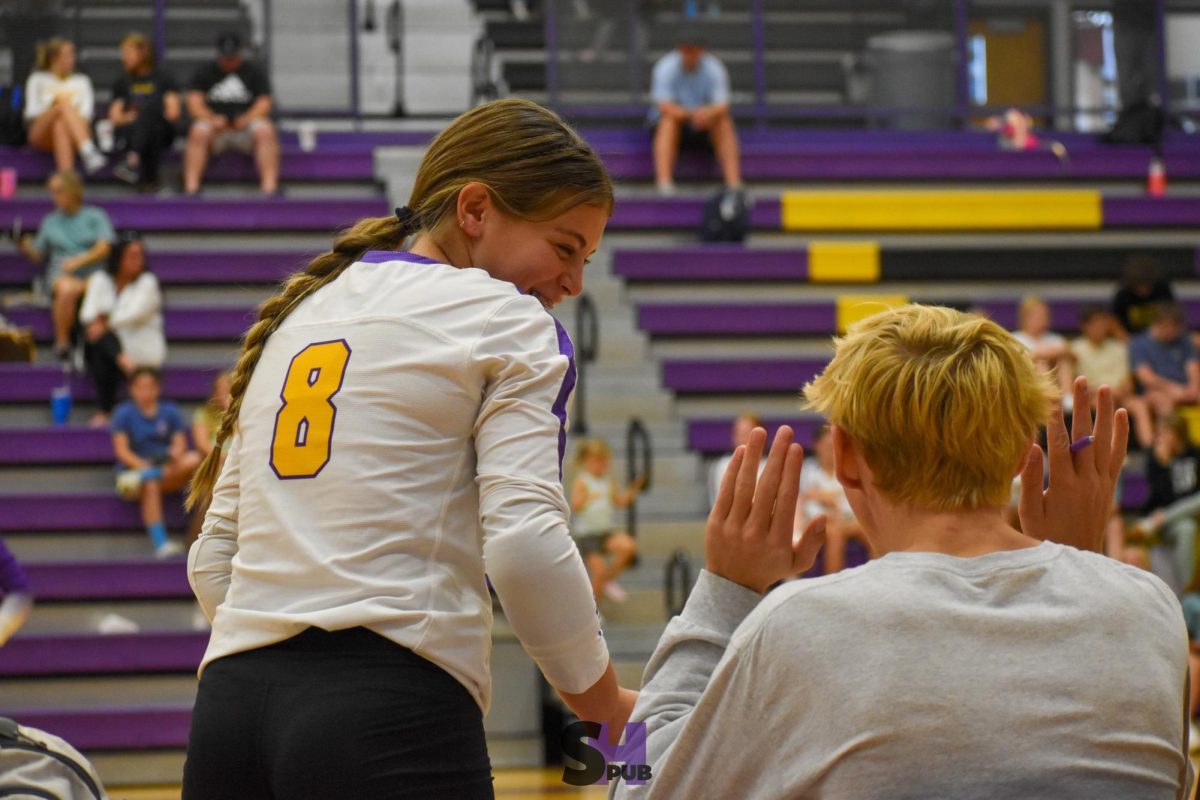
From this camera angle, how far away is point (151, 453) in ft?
29.6

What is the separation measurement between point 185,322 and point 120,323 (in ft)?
2.20

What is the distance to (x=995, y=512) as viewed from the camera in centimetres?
171

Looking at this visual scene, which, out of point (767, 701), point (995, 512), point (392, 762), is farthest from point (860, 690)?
point (392, 762)

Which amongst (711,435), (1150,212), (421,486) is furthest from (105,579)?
(1150,212)

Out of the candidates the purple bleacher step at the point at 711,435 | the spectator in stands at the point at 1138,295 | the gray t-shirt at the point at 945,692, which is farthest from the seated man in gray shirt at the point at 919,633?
the spectator in stands at the point at 1138,295

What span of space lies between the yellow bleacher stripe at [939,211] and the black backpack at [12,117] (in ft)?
18.2

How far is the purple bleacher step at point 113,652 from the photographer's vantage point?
27.2 feet

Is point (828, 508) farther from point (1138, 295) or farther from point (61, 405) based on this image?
point (61, 405)

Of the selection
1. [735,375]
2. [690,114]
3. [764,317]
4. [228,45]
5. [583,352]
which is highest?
[228,45]

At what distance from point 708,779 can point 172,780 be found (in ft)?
22.4

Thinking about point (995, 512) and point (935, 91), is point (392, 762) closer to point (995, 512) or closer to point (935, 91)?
point (995, 512)

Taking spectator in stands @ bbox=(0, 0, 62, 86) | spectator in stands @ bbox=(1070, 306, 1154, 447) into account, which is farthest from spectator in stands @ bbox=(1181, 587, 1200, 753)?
spectator in stands @ bbox=(0, 0, 62, 86)

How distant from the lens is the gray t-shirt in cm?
158

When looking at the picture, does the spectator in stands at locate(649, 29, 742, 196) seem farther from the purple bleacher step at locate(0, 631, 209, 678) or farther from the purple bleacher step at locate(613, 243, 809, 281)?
the purple bleacher step at locate(0, 631, 209, 678)
